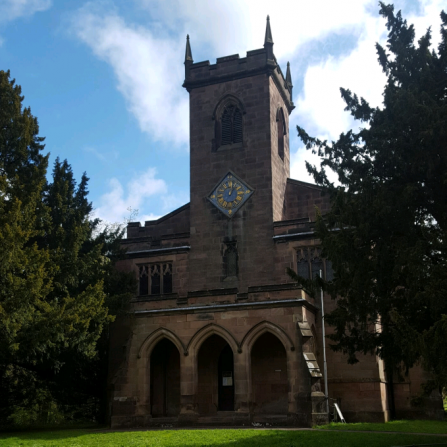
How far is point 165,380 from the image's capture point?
2508cm

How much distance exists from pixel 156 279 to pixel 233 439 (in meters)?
13.0

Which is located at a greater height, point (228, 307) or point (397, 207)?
point (397, 207)

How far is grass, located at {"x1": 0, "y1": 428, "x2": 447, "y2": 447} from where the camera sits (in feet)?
47.1

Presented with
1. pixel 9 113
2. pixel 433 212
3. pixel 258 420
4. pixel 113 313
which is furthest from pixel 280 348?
pixel 9 113

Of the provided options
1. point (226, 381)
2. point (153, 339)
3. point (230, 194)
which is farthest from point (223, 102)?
point (226, 381)

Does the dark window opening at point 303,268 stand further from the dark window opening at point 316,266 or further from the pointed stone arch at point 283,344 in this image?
the pointed stone arch at point 283,344

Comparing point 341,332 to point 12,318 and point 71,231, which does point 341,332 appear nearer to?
point 12,318

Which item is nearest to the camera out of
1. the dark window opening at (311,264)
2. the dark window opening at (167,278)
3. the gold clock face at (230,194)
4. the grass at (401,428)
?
the grass at (401,428)

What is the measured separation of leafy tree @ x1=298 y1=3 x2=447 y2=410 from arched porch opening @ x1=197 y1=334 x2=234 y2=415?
9.01 m

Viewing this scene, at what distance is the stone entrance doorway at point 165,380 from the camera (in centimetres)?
2473

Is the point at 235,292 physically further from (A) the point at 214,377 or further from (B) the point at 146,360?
(B) the point at 146,360

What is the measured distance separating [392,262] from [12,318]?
11.1 meters

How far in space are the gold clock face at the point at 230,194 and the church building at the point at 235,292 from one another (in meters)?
0.05

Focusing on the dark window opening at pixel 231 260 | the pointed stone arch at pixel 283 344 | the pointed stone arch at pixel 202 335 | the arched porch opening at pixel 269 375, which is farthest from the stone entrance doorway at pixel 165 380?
the pointed stone arch at pixel 283 344
